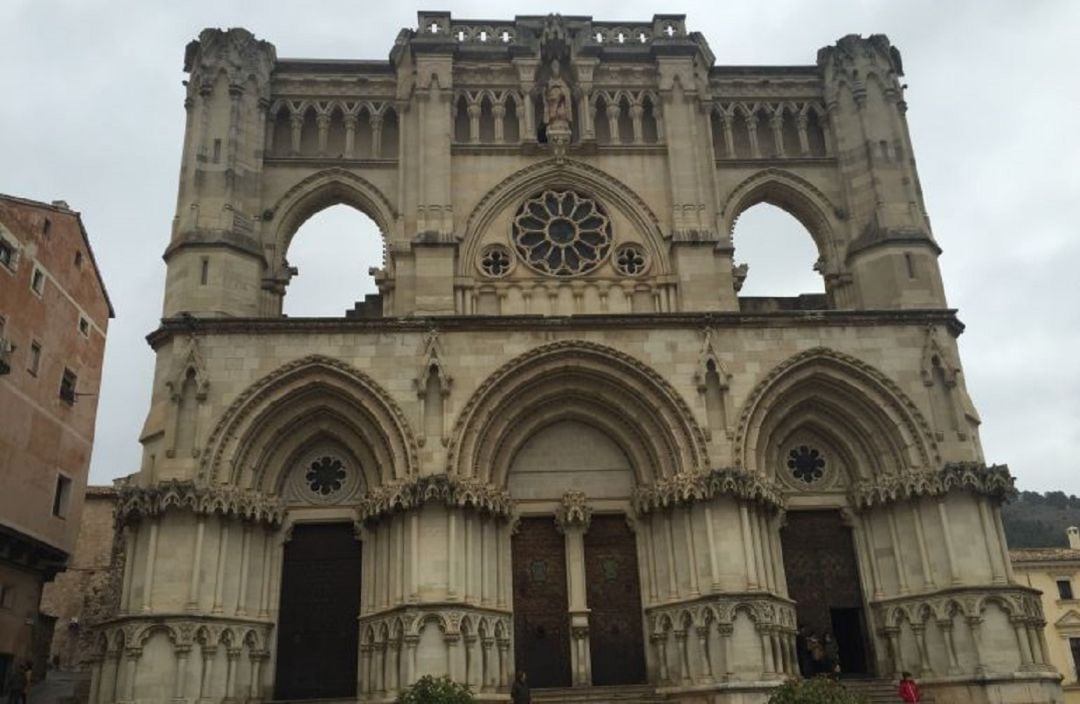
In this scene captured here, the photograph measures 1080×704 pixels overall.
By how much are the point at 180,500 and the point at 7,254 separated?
40.7 ft

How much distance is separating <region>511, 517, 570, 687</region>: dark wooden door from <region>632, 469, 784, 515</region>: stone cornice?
233 cm

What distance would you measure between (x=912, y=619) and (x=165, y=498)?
1569 centimetres

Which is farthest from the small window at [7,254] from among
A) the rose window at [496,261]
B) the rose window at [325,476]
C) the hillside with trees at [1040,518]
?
the hillside with trees at [1040,518]

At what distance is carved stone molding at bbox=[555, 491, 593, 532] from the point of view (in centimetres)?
2036

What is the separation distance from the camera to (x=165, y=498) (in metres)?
18.3

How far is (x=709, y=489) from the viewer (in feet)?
63.0

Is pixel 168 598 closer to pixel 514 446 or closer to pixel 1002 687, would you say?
pixel 514 446

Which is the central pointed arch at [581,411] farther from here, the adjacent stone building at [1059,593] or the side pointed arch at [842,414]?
the adjacent stone building at [1059,593]

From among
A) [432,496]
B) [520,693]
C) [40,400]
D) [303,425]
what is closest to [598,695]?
[520,693]

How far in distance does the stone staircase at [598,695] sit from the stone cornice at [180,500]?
7214mm

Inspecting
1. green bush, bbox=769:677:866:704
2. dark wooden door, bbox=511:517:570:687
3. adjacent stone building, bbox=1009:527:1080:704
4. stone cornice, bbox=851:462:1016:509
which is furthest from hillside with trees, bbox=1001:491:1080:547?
green bush, bbox=769:677:866:704

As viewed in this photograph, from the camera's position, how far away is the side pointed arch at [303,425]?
19.4 metres

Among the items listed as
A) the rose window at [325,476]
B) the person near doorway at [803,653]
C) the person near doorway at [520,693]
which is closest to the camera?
the person near doorway at [520,693]

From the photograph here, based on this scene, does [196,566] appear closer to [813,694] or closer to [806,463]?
[813,694]
